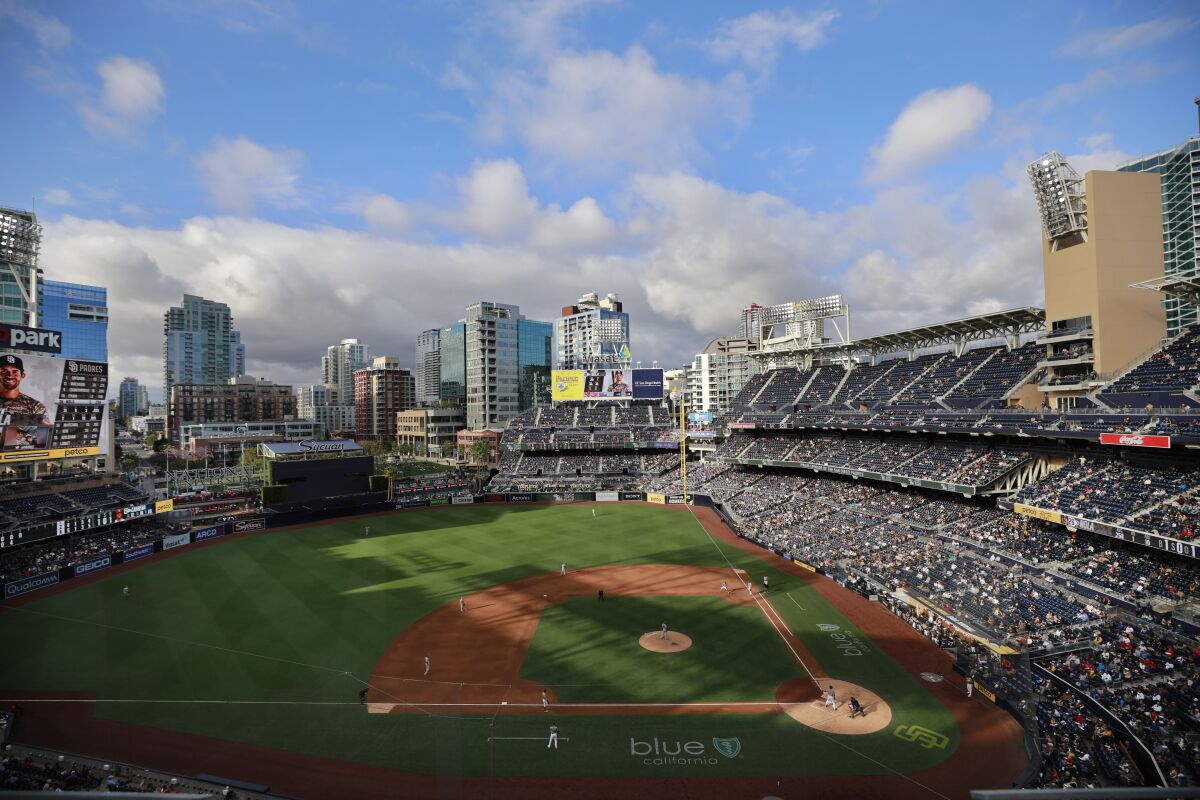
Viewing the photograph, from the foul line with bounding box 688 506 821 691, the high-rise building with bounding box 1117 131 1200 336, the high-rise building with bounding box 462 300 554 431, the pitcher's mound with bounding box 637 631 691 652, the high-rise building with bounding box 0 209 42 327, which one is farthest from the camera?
the high-rise building with bounding box 462 300 554 431

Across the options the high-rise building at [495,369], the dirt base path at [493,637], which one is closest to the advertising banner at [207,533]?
the dirt base path at [493,637]

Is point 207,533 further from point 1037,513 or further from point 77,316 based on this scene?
point 77,316

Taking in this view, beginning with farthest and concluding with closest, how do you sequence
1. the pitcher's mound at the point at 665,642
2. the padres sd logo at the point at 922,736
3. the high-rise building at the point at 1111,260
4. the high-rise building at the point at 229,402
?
1. the high-rise building at the point at 229,402
2. the high-rise building at the point at 1111,260
3. the pitcher's mound at the point at 665,642
4. the padres sd logo at the point at 922,736

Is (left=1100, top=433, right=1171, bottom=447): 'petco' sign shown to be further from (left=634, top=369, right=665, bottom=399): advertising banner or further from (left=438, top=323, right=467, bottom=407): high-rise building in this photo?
(left=438, top=323, right=467, bottom=407): high-rise building

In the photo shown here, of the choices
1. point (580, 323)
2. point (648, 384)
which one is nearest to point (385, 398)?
point (580, 323)

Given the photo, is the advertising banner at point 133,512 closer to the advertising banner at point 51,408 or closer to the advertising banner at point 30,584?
the advertising banner at point 51,408

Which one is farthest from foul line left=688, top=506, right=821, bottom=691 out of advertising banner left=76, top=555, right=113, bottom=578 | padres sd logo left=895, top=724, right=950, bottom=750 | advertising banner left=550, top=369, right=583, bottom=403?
advertising banner left=76, top=555, right=113, bottom=578
